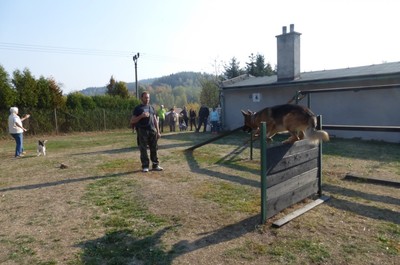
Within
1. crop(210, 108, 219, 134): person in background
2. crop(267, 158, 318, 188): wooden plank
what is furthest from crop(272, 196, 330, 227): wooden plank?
crop(210, 108, 219, 134): person in background

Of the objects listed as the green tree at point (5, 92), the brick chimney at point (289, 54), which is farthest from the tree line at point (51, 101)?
the brick chimney at point (289, 54)

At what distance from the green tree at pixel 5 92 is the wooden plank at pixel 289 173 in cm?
2075

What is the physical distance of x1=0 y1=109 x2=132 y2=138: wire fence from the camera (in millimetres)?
21062

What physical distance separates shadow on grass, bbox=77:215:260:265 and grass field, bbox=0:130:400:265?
0.04ft

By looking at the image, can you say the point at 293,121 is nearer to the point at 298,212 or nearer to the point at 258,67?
the point at 298,212

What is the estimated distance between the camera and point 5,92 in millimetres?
19906

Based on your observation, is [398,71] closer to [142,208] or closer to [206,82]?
[142,208]

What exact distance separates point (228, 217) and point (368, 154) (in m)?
7.75

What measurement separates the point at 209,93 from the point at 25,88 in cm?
2634

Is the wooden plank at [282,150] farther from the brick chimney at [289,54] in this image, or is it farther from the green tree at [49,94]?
the green tree at [49,94]

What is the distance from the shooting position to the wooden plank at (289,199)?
14.9ft

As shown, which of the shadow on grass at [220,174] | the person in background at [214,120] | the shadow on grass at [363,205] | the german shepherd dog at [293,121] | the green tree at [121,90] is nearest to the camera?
the shadow on grass at [363,205]

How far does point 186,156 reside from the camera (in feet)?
34.8

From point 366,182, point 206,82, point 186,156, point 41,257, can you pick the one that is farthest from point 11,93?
point 206,82
